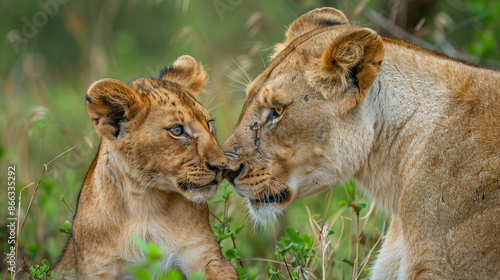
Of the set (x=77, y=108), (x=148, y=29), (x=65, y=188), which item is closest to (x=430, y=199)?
Result: (x=65, y=188)

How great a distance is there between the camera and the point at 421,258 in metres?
2.93

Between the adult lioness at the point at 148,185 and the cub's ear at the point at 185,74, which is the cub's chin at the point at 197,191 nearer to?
the adult lioness at the point at 148,185

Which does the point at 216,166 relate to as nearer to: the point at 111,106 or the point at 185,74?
the point at 111,106

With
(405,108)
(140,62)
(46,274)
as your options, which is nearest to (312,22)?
(405,108)

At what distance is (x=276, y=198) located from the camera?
332 centimetres

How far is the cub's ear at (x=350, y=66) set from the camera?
118 inches

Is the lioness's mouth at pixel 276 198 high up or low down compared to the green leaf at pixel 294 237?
up

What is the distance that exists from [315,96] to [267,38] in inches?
204

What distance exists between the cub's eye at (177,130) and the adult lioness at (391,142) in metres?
0.24

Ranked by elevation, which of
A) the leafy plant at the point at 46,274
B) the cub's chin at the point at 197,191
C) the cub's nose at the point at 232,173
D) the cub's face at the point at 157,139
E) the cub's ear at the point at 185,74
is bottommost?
the leafy plant at the point at 46,274

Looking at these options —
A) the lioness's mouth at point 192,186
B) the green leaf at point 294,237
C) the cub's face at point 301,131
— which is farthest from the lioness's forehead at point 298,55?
the green leaf at point 294,237

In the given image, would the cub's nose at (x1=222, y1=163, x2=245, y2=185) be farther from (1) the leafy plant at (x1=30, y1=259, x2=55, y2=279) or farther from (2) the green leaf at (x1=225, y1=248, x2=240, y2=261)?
(1) the leafy plant at (x1=30, y1=259, x2=55, y2=279)

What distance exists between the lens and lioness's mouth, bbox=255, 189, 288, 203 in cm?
330

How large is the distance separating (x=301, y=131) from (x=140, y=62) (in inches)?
221
